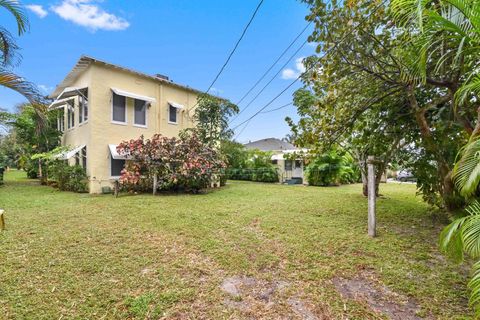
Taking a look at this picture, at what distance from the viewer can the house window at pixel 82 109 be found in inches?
487

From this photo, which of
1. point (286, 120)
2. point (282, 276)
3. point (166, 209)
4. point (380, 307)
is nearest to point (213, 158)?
point (166, 209)

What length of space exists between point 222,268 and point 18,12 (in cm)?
670

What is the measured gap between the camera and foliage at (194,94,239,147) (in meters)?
13.6

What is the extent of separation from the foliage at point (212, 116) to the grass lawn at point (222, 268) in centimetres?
771

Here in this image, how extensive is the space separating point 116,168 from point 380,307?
40.1 feet

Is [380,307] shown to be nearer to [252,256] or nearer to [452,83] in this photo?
[252,256]

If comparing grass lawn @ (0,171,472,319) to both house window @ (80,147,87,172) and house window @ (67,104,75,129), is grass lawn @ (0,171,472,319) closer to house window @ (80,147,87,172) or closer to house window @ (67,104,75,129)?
house window @ (80,147,87,172)

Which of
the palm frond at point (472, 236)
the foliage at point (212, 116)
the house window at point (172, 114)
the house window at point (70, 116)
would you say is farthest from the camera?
the house window at point (172, 114)

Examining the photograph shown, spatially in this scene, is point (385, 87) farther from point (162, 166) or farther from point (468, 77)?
point (162, 166)

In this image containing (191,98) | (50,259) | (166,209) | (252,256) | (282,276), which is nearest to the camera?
(282,276)

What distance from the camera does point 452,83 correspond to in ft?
13.1

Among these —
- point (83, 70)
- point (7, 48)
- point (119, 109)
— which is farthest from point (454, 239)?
point (83, 70)

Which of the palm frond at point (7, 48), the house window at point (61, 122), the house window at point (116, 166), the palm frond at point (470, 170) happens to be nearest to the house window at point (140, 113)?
the house window at point (116, 166)

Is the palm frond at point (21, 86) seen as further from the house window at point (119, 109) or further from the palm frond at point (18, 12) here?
the house window at point (119, 109)
